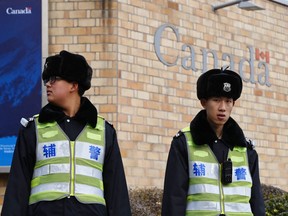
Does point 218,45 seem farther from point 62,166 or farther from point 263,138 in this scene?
point 62,166

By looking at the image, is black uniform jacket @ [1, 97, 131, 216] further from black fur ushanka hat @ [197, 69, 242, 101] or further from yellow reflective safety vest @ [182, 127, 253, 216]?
black fur ushanka hat @ [197, 69, 242, 101]

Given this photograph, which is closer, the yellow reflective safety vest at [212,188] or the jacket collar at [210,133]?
the yellow reflective safety vest at [212,188]

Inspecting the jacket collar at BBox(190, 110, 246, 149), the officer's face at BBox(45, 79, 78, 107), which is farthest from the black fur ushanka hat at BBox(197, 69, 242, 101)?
the officer's face at BBox(45, 79, 78, 107)

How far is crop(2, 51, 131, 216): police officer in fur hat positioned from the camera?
6758mm

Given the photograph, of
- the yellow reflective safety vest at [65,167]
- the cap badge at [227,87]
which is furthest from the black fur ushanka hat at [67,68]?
the cap badge at [227,87]

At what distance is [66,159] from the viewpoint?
686cm

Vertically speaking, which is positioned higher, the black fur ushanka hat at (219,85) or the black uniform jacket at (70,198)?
the black fur ushanka hat at (219,85)

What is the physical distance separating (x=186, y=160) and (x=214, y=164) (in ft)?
0.67

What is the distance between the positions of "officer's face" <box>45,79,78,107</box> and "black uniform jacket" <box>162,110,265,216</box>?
918 mm

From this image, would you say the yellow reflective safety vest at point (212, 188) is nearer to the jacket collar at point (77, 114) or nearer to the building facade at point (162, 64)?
the jacket collar at point (77, 114)

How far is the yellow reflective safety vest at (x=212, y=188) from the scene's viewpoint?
284 inches

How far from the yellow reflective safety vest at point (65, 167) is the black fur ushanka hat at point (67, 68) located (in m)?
0.34

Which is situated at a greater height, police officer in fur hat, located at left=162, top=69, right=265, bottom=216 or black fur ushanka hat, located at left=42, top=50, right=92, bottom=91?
black fur ushanka hat, located at left=42, top=50, right=92, bottom=91

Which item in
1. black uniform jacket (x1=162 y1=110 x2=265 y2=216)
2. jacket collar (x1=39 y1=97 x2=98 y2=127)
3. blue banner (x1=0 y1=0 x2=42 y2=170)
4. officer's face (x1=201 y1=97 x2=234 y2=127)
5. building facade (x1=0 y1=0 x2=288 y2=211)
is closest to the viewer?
jacket collar (x1=39 y1=97 x2=98 y2=127)
